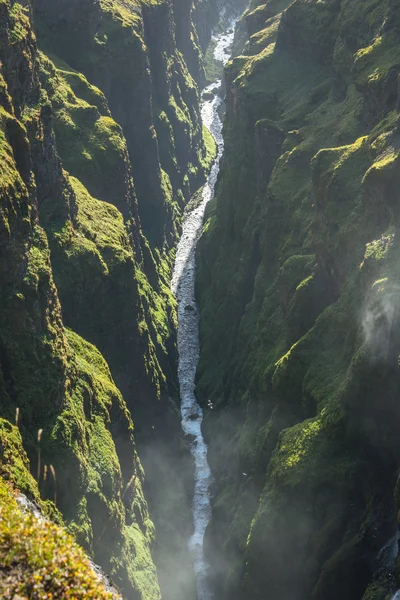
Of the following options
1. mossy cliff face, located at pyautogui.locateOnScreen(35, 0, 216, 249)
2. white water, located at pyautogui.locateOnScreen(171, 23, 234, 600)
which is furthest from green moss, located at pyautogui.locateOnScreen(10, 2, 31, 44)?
white water, located at pyautogui.locateOnScreen(171, 23, 234, 600)

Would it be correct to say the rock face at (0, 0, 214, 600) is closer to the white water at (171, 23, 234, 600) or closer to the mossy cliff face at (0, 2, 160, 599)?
the mossy cliff face at (0, 2, 160, 599)

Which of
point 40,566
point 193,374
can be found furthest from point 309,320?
point 40,566

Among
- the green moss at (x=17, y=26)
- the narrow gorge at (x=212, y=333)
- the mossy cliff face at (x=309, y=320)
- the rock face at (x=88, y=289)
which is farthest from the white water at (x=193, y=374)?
the green moss at (x=17, y=26)

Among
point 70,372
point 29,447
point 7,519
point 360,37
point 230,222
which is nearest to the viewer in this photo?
point 7,519

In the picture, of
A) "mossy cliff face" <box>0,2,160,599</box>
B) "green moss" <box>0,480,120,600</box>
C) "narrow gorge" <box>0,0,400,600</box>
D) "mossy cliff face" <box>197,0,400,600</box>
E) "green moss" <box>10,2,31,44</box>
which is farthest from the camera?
"green moss" <box>10,2,31,44</box>

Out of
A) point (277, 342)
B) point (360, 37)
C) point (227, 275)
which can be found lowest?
point (277, 342)

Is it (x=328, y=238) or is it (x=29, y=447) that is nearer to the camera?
(x=29, y=447)

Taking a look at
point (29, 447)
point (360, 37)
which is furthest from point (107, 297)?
point (360, 37)

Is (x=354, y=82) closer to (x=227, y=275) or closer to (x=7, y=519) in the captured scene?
(x=227, y=275)
